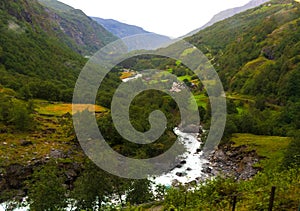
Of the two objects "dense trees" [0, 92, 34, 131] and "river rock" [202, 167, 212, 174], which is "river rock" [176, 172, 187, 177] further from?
"dense trees" [0, 92, 34, 131]

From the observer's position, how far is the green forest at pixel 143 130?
14082 mm

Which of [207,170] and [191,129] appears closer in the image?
[207,170]

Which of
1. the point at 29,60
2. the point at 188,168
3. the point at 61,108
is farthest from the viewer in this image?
the point at 29,60

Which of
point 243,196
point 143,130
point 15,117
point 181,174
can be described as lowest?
point 243,196

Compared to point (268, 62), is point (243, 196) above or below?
below

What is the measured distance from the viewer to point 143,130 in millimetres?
38156

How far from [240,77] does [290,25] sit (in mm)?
32455

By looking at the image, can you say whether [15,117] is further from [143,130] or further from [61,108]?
[143,130]

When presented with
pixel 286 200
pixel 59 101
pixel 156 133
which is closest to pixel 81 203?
pixel 286 200

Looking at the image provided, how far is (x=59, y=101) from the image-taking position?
64.9 m

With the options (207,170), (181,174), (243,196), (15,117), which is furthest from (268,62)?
(243,196)

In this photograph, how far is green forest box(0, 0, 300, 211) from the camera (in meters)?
14.1

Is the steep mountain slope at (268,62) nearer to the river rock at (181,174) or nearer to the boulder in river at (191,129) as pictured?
the boulder in river at (191,129)

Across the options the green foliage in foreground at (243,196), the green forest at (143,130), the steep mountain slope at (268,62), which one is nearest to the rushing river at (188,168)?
the green forest at (143,130)
